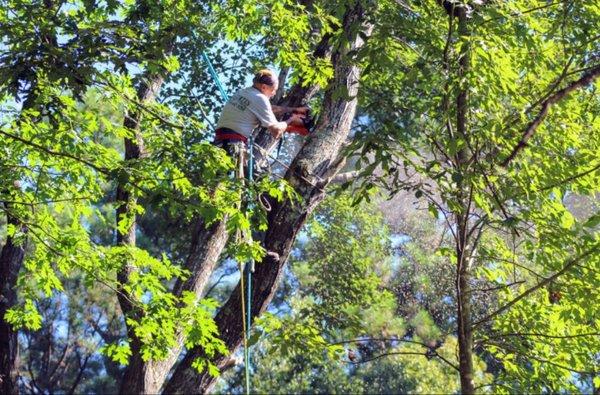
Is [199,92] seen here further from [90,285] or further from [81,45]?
[81,45]

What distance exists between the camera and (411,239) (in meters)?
16.5

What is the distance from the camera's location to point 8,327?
7012 mm

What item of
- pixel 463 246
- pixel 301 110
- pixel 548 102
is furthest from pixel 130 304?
pixel 548 102

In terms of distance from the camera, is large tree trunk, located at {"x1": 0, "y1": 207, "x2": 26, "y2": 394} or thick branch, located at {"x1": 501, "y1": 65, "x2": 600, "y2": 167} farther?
large tree trunk, located at {"x1": 0, "y1": 207, "x2": 26, "y2": 394}

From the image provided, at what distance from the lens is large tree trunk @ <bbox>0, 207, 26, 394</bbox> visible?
6926 millimetres

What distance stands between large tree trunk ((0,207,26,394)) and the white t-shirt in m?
2.56

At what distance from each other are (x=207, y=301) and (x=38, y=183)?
1.34 meters

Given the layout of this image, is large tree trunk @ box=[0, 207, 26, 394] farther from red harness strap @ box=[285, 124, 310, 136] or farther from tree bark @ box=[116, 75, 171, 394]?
red harness strap @ box=[285, 124, 310, 136]

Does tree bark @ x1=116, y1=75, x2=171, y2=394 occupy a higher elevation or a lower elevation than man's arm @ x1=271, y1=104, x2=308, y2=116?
lower

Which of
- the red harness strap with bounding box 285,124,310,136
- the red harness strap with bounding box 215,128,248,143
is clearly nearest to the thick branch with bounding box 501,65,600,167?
→ the red harness strap with bounding box 215,128,248,143

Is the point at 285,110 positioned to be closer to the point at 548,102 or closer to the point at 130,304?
the point at 130,304

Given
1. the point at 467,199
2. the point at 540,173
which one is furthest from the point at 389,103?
the point at 540,173

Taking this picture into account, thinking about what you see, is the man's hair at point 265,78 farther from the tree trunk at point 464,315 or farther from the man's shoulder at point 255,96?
the tree trunk at point 464,315

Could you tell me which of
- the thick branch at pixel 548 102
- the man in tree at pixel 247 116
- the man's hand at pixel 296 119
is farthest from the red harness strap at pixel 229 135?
the thick branch at pixel 548 102
